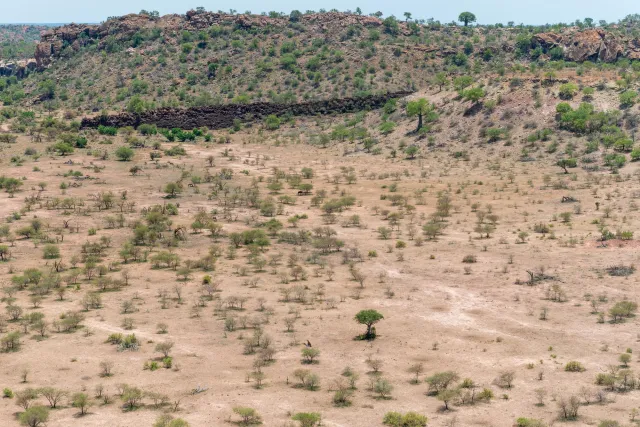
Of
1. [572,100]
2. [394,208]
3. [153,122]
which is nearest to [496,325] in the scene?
[394,208]

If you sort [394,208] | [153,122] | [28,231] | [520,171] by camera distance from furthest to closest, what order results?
[153,122] → [520,171] → [394,208] → [28,231]

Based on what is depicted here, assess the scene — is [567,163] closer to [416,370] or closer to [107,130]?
[416,370]

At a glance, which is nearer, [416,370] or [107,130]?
[416,370]

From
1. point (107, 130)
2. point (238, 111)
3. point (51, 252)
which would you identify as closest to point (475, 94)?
point (238, 111)

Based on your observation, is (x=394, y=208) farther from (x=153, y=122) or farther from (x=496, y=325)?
(x=153, y=122)

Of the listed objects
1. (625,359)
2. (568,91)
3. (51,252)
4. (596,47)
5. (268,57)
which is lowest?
(625,359)

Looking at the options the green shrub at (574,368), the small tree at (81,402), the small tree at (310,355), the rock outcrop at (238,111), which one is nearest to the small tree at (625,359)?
the green shrub at (574,368)

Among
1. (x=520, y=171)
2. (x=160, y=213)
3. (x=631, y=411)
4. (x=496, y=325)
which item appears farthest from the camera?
(x=520, y=171)

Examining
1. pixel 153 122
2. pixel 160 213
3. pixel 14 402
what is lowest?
pixel 14 402
